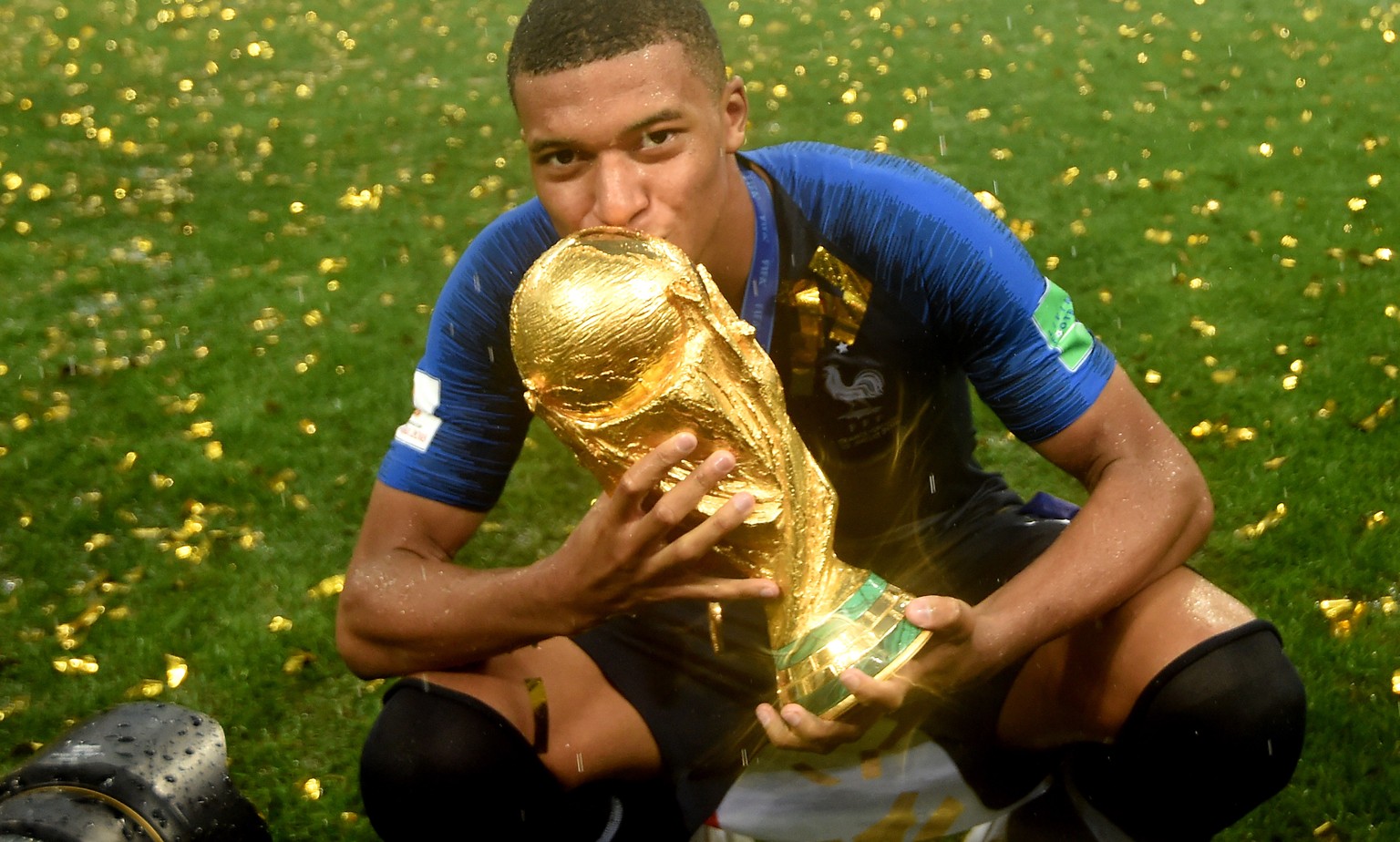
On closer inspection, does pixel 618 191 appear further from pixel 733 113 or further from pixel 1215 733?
pixel 1215 733

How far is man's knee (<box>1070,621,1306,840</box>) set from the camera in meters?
2.03

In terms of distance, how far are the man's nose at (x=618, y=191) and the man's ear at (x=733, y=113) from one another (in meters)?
0.27

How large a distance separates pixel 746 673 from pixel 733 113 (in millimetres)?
1119

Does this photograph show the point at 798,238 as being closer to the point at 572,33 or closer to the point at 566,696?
the point at 572,33

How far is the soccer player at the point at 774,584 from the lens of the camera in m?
2.01

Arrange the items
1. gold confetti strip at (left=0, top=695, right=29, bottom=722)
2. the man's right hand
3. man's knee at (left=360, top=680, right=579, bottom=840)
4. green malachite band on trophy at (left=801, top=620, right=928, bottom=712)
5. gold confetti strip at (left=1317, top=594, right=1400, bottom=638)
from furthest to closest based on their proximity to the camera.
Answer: gold confetti strip at (left=0, top=695, right=29, bottom=722) < gold confetti strip at (left=1317, top=594, right=1400, bottom=638) < man's knee at (left=360, top=680, right=579, bottom=840) < green malachite band on trophy at (left=801, top=620, right=928, bottom=712) < the man's right hand

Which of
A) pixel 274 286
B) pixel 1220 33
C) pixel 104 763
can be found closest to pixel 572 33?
pixel 104 763

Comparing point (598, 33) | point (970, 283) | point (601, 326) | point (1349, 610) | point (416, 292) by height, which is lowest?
point (1349, 610)

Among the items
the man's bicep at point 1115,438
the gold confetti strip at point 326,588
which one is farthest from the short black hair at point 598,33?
the gold confetti strip at point 326,588

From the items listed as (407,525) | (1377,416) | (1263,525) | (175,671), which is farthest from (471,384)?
(1377,416)

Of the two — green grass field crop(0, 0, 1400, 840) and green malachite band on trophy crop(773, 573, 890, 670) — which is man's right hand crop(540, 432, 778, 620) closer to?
green malachite band on trophy crop(773, 573, 890, 670)

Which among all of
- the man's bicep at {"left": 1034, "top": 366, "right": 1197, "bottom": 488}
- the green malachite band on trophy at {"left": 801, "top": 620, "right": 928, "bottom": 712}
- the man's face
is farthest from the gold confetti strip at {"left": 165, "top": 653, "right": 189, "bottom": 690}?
the man's bicep at {"left": 1034, "top": 366, "right": 1197, "bottom": 488}

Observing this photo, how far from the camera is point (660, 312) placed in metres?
1.71

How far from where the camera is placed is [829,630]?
1.95m
